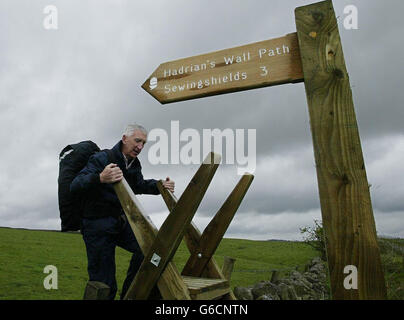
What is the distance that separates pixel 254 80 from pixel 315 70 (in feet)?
1.91

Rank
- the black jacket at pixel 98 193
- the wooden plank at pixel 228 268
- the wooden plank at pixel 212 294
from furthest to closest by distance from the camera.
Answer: the wooden plank at pixel 228 268
the black jacket at pixel 98 193
the wooden plank at pixel 212 294

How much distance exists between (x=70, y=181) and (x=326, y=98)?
118 inches

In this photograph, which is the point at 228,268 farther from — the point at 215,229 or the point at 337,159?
the point at 337,159

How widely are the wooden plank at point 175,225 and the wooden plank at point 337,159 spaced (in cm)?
107

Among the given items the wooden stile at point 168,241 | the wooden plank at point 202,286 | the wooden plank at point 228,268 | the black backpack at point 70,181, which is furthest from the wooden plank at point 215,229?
the black backpack at point 70,181

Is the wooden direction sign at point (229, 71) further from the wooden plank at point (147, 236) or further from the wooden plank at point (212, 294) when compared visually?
the wooden plank at point (212, 294)

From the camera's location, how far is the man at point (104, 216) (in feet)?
11.8

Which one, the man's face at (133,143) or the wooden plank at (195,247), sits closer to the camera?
the wooden plank at (195,247)

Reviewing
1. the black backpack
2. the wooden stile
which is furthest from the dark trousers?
the wooden stile

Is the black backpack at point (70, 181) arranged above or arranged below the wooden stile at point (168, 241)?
above

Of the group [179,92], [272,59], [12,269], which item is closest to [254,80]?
[272,59]

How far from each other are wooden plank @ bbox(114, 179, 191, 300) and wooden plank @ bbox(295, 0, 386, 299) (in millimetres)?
1271

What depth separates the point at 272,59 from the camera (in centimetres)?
311
